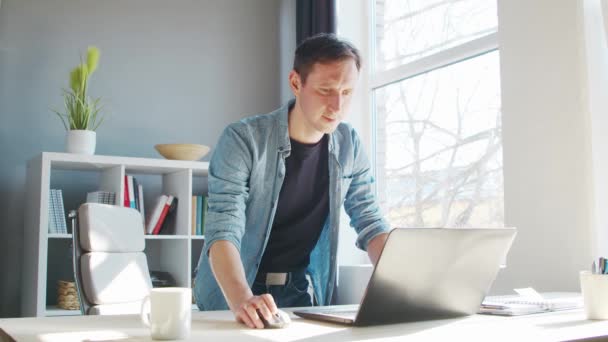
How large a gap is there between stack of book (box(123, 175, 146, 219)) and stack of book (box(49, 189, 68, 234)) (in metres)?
0.31

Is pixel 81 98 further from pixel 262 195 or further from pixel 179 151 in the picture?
pixel 262 195

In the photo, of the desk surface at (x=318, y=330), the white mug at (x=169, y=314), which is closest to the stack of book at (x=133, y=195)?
the desk surface at (x=318, y=330)

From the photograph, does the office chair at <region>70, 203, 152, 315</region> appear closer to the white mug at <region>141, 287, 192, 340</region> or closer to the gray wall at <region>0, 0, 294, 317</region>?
the white mug at <region>141, 287, 192, 340</region>

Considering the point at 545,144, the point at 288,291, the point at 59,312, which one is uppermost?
the point at 545,144

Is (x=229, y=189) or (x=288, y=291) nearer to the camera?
(x=229, y=189)

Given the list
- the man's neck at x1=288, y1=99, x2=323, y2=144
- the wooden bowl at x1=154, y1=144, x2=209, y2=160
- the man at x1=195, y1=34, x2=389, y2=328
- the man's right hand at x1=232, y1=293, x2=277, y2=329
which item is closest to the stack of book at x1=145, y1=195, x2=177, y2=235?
the wooden bowl at x1=154, y1=144, x2=209, y2=160

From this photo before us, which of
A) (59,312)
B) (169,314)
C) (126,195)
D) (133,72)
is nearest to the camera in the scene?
(169,314)

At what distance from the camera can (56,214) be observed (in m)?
3.12

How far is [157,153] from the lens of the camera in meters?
3.72

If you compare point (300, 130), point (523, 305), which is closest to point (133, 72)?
point (300, 130)

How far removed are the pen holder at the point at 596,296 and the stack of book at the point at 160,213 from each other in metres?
2.52

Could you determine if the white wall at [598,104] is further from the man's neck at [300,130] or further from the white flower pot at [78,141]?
the white flower pot at [78,141]

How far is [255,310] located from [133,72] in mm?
2879

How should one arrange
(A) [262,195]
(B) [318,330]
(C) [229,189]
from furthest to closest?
1. (A) [262,195]
2. (C) [229,189]
3. (B) [318,330]
